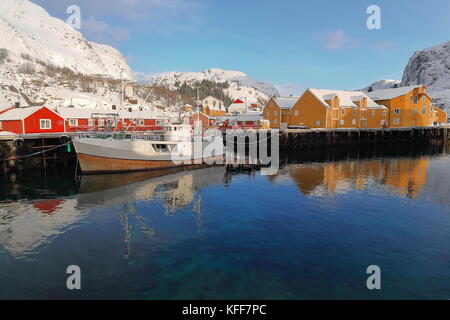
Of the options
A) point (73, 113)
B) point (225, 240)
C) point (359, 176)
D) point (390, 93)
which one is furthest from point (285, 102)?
point (225, 240)

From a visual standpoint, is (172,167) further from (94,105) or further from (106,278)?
(94,105)

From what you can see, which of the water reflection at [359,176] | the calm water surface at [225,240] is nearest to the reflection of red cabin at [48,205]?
the calm water surface at [225,240]

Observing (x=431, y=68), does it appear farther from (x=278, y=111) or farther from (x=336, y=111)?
(x=278, y=111)

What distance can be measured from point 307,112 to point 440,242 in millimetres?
56629

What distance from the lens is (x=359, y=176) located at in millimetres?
30938

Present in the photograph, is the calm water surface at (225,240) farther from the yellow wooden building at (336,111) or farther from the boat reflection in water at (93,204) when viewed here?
the yellow wooden building at (336,111)

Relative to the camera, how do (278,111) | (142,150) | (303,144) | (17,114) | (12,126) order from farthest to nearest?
1. (278,111)
2. (303,144)
3. (17,114)
4. (12,126)
5. (142,150)

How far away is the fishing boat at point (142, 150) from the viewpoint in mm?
30719

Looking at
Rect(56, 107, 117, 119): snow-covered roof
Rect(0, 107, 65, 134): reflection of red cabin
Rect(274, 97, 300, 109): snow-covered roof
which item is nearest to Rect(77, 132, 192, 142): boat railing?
Rect(0, 107, 65, 134): reflection of red cabin

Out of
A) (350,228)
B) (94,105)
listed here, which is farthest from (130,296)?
(94,105)

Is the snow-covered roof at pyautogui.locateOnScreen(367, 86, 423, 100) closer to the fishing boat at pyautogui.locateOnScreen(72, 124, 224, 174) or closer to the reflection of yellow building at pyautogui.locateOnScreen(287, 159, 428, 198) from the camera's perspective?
the reflection of yellow building at pyautogui.locateOnScreen(287, 159, 428, 198)

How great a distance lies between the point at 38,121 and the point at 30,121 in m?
1.12

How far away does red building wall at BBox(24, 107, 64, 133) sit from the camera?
45.5m

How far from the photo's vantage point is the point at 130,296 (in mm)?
9789
